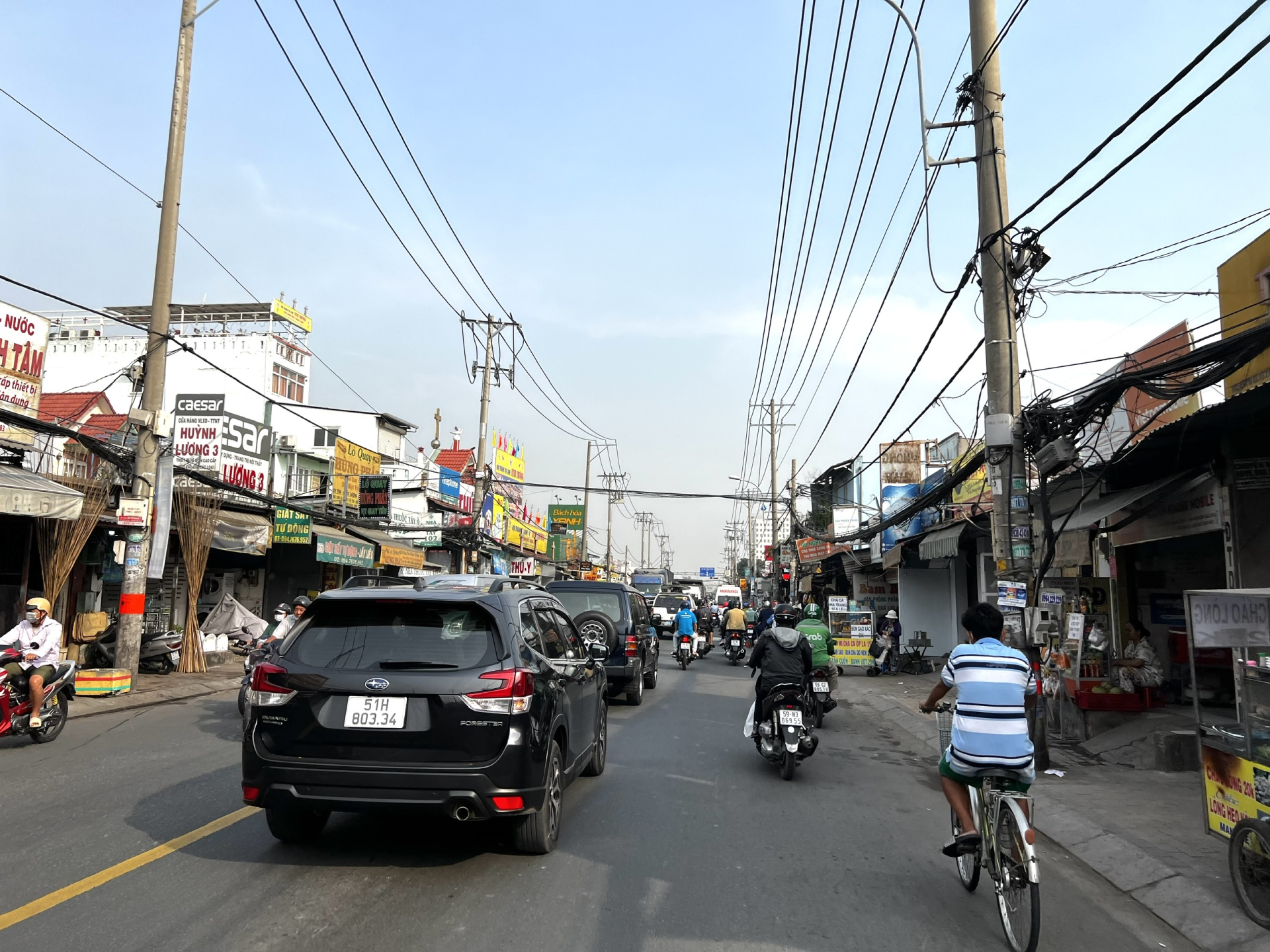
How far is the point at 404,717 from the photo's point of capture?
5020 mm

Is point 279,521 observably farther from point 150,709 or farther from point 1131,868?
point 1131,868

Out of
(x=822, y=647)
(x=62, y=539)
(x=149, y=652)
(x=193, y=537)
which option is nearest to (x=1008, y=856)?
(x=822, y=647)

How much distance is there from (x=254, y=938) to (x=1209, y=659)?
1184 centimetres

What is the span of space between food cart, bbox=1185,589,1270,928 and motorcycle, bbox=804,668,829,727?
13.2 ft

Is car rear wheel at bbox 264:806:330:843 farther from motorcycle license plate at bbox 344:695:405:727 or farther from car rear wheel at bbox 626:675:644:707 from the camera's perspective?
car rear wheel at bbox 626:675:644:707

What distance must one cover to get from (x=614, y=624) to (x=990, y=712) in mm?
9154

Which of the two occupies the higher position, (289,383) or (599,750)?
(289,383)

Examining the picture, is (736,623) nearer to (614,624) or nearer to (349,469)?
(614,624)

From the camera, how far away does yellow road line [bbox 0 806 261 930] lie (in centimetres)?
435

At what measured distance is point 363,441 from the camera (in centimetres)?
3794

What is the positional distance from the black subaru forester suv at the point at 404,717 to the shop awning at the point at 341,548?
17790mm

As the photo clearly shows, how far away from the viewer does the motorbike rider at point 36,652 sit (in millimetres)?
9188

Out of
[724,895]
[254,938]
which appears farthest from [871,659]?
[254,938]

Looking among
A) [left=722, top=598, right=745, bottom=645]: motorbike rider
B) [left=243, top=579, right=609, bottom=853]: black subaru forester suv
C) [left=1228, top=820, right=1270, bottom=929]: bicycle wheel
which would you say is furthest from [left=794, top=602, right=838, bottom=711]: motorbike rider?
[left=722, top=598, right=745, bottom=645]: motorbike rider
